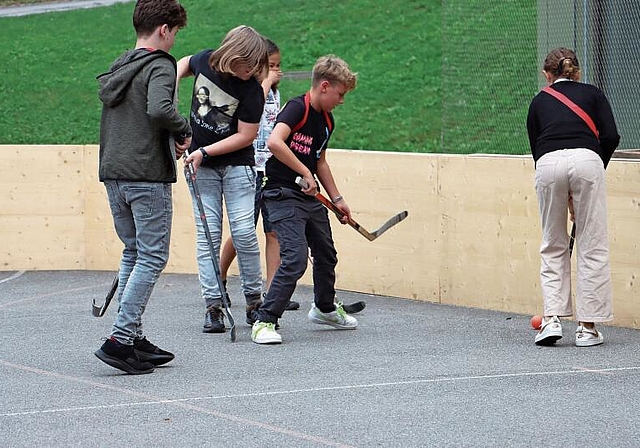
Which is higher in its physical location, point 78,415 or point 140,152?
point 140,152

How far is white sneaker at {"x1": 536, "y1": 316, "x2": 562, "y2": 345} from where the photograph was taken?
752 cm

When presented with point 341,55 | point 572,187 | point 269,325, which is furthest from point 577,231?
point 341,55

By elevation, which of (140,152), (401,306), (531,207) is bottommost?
(401,306)

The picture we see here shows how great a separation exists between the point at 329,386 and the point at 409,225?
3625 millimetres

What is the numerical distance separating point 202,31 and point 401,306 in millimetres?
17191

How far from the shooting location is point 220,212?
8.08 meters

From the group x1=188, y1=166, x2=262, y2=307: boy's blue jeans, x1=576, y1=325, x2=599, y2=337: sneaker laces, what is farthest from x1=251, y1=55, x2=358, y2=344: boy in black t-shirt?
x1=576, y1=325, x2=599, y2=337: sneaker laces

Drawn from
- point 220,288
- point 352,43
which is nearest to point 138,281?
point 220,288

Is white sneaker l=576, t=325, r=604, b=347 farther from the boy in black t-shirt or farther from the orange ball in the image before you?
the boy in black t-shirt

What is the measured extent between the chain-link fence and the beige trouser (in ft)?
17.5

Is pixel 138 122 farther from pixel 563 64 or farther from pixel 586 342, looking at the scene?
pixel 586 342

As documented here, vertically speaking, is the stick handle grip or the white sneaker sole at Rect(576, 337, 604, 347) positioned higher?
the stick handle grip

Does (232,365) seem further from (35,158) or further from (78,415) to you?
(35,158)

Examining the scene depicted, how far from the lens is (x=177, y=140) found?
667 centimetres
